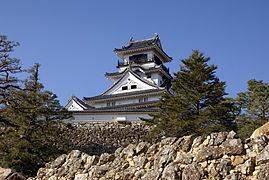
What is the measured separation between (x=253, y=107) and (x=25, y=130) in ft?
39.0

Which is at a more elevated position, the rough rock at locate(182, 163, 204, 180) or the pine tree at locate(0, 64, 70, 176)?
the pine tree at locate(0, 64, 70, 176)

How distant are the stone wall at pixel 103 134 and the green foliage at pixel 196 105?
448cm

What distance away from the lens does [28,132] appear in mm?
14680

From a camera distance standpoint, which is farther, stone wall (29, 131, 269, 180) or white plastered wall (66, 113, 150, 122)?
white plastered wall (66, 113, 150, 122)

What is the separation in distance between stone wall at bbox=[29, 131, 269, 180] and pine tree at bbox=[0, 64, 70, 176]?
5168 mm

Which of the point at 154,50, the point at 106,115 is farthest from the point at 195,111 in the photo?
the point at 154,50

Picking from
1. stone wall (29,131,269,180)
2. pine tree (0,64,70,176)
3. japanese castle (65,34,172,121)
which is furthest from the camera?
japanese castle (65,34,172,121)

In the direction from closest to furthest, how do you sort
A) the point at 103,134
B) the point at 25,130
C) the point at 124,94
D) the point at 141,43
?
the point at 25,130
the point at 103,134
the point at 124,94
the point at 141,43

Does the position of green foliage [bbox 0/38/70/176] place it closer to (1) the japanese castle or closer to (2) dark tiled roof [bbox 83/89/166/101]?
(1) the japanese castle

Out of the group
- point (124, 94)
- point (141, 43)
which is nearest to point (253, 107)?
point (124, 94)

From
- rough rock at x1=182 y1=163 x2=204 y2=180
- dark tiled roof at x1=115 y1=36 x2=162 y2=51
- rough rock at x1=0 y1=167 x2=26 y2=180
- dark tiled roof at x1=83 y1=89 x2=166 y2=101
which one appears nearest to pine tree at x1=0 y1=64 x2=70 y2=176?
rough rock at x1=0 y1=167 x2=26 y2=180

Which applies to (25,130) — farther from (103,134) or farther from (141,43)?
(141,43)

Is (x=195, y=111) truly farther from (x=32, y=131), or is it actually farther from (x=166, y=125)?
(x=32, y=131)

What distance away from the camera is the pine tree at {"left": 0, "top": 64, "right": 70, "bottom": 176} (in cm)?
1362
